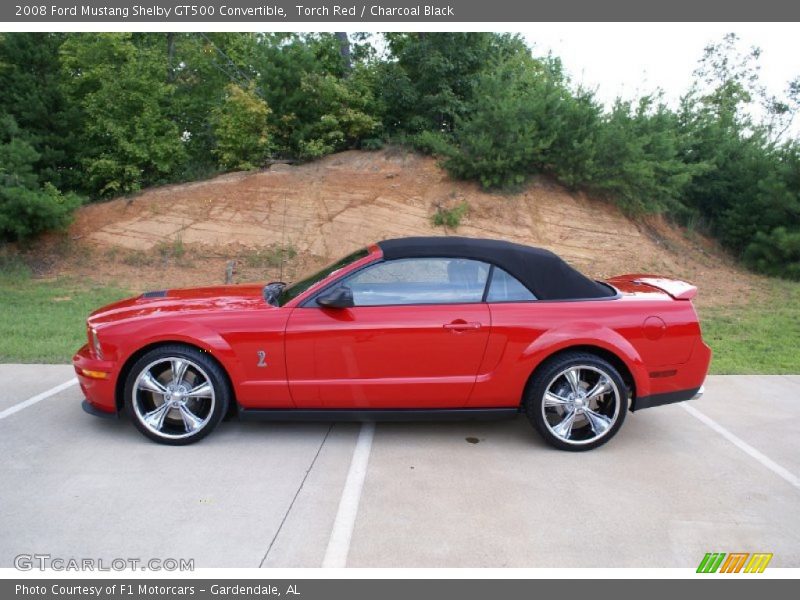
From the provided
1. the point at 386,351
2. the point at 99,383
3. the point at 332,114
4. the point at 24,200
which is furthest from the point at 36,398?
the point at 332,114

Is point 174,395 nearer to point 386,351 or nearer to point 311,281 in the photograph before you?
point 311,281

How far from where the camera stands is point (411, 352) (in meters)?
4.11

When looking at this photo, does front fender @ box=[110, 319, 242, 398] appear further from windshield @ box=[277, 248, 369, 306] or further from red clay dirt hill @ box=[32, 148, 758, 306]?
red clay dirt hill @ box=[32, 148, 758, 306]

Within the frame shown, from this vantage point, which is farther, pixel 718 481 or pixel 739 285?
pixel 739 285

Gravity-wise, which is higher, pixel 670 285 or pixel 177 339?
pixel 670 285

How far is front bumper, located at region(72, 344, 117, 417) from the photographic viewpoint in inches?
163

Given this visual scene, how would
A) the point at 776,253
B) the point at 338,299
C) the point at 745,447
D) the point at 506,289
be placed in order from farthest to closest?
1. the point at 776,253
2. the point at 745,447
3. the point at 506,289
4. the point at 338,299

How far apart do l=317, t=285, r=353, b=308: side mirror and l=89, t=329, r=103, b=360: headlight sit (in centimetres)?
155

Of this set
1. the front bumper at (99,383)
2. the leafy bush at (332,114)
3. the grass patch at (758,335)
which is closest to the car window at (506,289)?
the front bumper at (99,383)

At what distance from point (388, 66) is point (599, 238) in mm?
6962

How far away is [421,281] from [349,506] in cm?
163

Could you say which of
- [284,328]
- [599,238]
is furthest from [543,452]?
[599,238]

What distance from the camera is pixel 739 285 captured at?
12.6 meters

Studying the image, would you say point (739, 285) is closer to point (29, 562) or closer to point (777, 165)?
point (777, 165)
